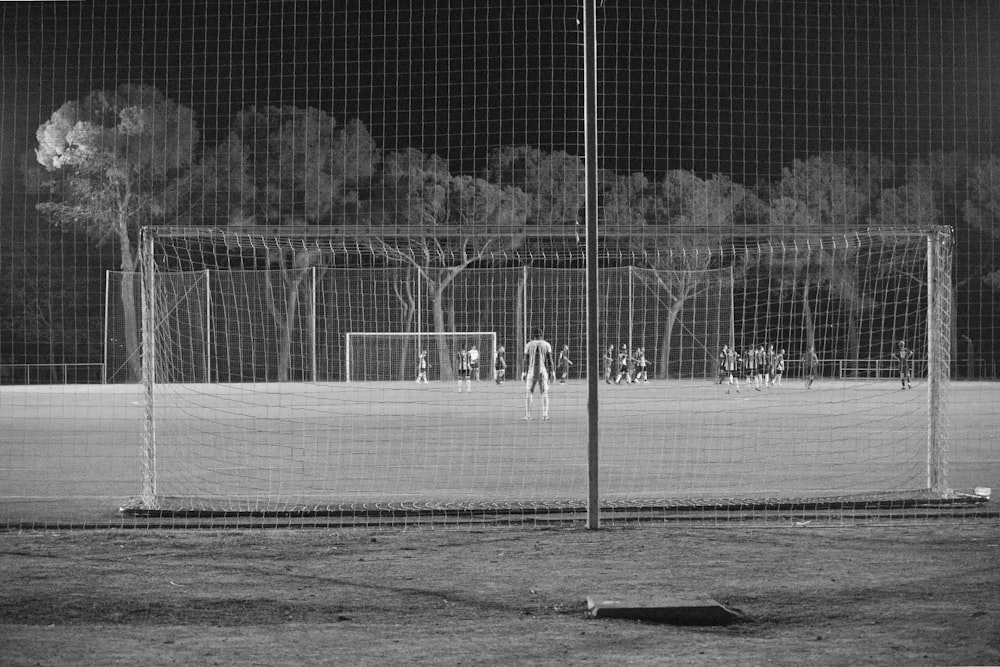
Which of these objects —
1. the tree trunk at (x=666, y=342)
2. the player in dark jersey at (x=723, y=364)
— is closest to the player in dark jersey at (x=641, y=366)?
the tree trunk at (x=666, y=342)

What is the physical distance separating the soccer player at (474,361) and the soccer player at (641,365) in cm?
617

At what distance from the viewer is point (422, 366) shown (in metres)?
43.5

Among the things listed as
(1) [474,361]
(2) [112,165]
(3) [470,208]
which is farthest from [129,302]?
(1) [474,361]

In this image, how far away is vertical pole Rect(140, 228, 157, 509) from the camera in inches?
442

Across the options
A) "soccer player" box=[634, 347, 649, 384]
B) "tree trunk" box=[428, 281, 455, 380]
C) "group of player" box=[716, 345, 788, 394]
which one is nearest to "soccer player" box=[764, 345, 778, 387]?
"group of player" box=[716, 345, 788, 394]

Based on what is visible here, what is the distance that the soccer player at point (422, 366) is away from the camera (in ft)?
141

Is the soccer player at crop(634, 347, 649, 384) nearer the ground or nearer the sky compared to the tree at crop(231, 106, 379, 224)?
nearer the ground

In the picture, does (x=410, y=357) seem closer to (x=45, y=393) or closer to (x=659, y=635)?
(x=45, y=393)

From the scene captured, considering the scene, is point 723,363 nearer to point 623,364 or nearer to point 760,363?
point 760,363

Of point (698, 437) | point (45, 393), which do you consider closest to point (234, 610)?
point (698, 437)

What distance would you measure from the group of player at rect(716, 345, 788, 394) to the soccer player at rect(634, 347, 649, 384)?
3.11m

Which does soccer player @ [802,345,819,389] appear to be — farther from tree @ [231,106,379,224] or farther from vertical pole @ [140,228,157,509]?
vertical pole @ [140,228,157,509]

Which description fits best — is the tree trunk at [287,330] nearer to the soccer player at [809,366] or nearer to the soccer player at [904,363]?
the soccer player at [809,366]

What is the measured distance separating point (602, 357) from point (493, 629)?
4125cm
